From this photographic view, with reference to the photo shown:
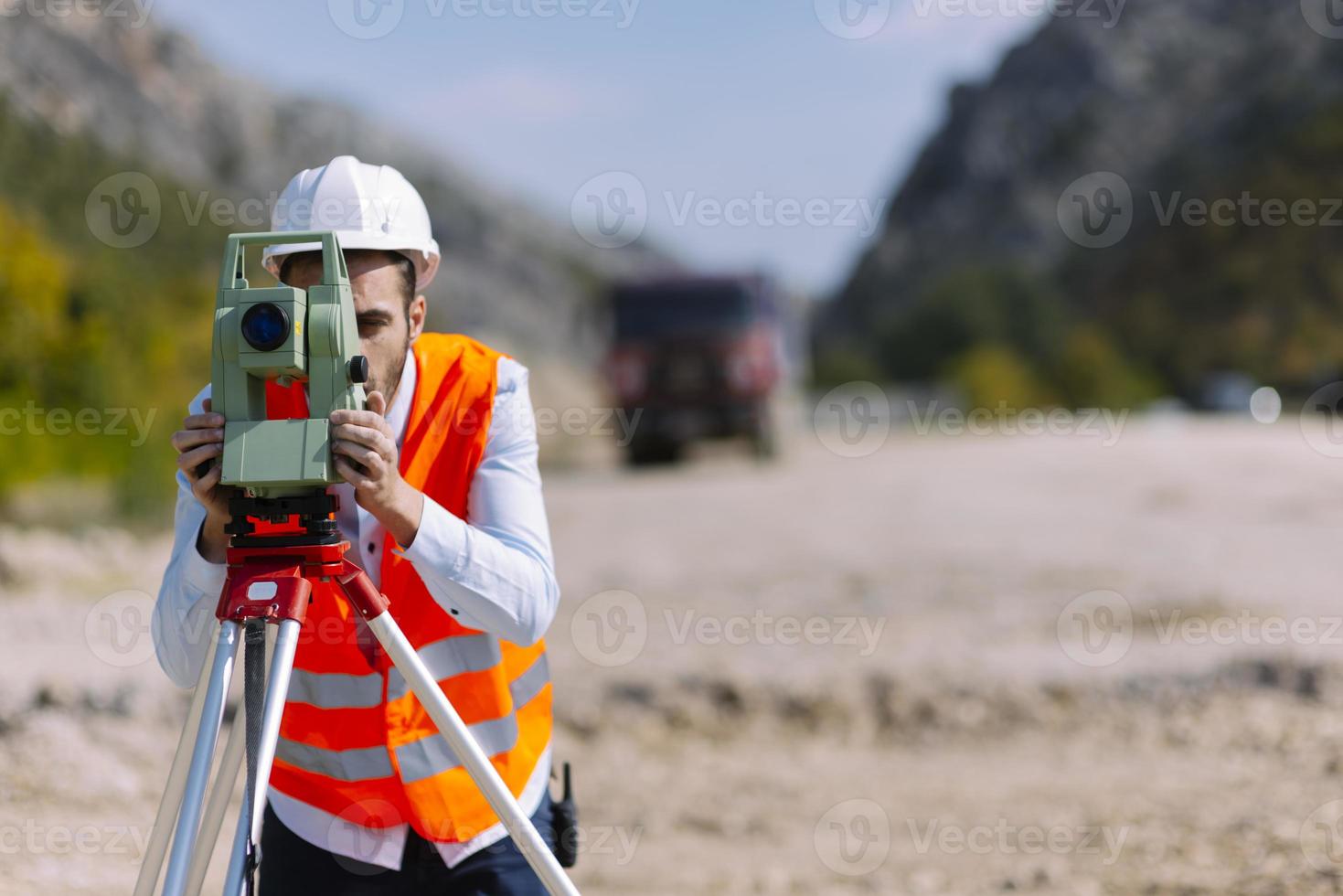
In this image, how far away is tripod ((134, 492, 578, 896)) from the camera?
168 centimetres

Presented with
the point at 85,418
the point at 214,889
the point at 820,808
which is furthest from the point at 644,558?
the point at 85,418

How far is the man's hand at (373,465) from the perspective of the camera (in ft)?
5.32

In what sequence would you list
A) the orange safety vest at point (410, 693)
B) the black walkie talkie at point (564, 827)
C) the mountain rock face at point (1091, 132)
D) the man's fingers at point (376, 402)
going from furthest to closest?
the mountain rock face at point (1091, 132) < the black walkie talkie at point (564, 827) < the orange safety vest at point (410, 693) < the man's fingers at point (376, 402)

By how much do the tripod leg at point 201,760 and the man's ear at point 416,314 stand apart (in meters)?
0.52

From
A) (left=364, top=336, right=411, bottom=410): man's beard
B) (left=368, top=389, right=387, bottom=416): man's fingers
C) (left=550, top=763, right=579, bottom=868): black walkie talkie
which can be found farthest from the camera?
(left=550, top=763, right=579, bottom=868): black walkie talkie

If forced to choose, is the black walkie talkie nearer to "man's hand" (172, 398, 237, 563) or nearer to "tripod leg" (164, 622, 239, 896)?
"tripod leg" (164, 622, 239, 896)

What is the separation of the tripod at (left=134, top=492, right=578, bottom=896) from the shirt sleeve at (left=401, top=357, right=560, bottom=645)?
0.34 ft

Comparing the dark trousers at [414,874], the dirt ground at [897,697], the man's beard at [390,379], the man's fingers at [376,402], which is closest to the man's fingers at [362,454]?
the man's fingers at [376,402]

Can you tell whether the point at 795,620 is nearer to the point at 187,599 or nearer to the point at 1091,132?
the point at 187,599

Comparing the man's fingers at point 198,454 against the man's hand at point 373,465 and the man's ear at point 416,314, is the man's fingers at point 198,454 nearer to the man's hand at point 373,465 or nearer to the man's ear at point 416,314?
the man's hand at point 373,465

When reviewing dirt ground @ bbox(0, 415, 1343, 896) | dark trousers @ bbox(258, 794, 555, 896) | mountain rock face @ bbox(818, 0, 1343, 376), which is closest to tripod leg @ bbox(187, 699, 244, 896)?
dark trousers @ bbox(258, 794, 555, 896)

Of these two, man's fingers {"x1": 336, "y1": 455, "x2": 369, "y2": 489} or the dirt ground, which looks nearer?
man's fingers {"x1": 336, "y1": 455, "x2": 369, "y2": 489}

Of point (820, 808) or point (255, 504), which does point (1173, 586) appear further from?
point (255, 504)

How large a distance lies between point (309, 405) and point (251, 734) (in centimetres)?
48
